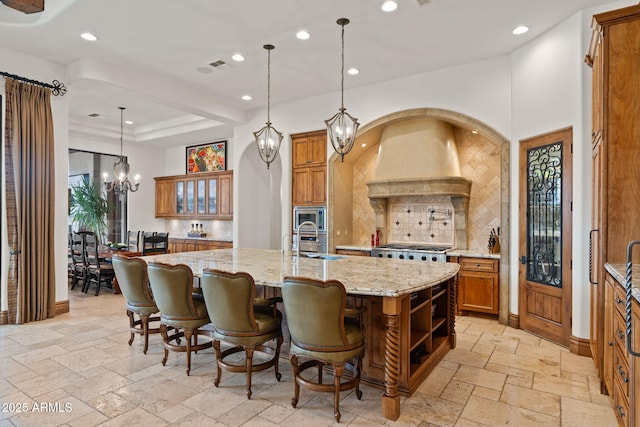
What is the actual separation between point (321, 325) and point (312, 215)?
4049mm

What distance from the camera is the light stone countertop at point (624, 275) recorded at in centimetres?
172

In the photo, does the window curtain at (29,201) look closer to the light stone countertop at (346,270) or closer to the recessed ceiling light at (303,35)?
the light stone countertop at (346,270)

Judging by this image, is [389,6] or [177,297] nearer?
[177,297]

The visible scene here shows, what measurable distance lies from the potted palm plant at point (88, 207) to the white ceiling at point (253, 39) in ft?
8.14

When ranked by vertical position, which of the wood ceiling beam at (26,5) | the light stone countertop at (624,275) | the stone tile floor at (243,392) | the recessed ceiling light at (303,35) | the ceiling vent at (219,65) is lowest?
the stone tile floor at (243,392)

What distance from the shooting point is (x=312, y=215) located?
6.37 meters

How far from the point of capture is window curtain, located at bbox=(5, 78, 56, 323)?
4484mm

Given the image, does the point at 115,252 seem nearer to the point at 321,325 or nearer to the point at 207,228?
the point at 207,228

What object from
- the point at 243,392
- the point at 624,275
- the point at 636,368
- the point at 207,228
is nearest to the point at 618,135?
the point at 624,275

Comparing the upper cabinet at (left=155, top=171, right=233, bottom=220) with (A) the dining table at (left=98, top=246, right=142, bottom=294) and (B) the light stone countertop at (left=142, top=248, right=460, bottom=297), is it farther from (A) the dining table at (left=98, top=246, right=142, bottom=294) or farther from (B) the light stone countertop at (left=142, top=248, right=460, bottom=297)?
(B) the light stone countertop at (left=142, top=248, right=460, bottom=297)

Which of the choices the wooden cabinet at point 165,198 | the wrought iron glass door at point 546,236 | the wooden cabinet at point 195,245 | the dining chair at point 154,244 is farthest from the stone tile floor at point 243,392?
the wooden cabinet at point 165,198

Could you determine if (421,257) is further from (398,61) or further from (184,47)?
(184,47)

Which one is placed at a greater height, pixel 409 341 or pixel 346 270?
pixel 346 270

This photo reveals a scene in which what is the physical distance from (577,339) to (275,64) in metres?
4.79
